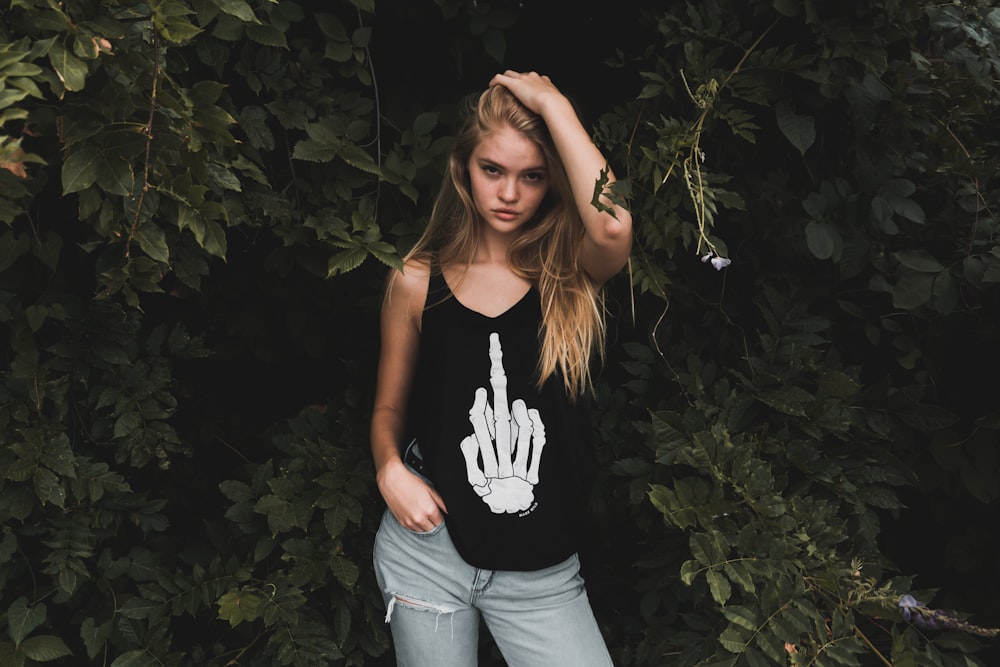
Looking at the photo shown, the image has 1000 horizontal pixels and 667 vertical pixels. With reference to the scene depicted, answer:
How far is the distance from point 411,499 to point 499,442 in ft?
0.62

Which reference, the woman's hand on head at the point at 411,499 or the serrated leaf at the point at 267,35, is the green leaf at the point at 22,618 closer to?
the woman's hand on head at the point at 411,499

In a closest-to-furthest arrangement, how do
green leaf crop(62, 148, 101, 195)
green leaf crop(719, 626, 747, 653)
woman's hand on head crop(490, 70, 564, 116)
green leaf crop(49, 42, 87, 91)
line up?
green leaf crop(49, 42, 87, 91) < green leaf crop(62, 148, 101, 195) < green leaf crop(719, 626, 747, 653) < woman's hand on head crop(490, 70, 564, 116)

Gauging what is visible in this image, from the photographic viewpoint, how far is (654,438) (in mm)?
1640

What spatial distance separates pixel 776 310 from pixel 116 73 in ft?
4.28

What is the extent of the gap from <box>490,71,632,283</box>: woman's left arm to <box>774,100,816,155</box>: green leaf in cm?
40

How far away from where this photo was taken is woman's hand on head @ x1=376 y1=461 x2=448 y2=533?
1.46m

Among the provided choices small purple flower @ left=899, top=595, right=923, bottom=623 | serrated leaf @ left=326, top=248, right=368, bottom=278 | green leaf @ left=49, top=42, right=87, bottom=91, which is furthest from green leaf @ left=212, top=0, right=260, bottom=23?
small purple flower @ left=899, top=595, right=923, bottom=623

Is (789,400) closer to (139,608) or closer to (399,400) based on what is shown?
(399,400)

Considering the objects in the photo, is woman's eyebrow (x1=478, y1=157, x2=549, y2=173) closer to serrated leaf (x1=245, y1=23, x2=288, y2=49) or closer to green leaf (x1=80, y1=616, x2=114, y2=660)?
serrated leaf (x1=245, y1=23, x2=288, y2=49)

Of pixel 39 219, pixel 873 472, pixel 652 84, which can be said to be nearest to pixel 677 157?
pixel 652 84

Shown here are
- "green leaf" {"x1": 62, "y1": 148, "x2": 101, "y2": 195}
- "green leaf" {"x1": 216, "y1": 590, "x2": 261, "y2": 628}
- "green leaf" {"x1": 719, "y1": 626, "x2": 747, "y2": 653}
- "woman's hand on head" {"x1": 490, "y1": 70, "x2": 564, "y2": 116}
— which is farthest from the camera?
"green leaf" {"x1": 216, "y1": 590, "x2": 261, "y2": 628}

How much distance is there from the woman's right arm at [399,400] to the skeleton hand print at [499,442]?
10cm

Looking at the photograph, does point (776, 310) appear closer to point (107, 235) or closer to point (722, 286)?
point (722, 286)

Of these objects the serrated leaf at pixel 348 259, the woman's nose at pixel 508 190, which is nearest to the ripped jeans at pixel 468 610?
the serrated leaf at pixel 348 259
